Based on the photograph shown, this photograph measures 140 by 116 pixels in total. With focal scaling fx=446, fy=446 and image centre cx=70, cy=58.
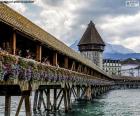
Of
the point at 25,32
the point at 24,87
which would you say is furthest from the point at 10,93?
the point at 25,32

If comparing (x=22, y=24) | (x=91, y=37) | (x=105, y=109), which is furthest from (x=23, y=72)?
(x=91, y=37)

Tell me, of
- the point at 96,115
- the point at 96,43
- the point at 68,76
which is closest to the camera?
the point at 68,76

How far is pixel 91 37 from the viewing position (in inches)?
4845

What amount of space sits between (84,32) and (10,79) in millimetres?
111019

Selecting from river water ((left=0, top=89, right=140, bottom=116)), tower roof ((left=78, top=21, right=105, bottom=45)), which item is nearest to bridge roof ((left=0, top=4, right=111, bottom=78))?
river water ((left=0, top=89, right=140, bottom=116))

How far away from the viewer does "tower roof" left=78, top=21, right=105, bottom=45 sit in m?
122

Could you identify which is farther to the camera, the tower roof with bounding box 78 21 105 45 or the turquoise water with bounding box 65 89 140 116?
the tower roof with bounding box 78 21 105 45

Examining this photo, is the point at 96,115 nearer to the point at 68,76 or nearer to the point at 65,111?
the point at 65,111

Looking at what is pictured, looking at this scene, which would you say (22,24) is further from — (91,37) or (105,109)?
(91,37)

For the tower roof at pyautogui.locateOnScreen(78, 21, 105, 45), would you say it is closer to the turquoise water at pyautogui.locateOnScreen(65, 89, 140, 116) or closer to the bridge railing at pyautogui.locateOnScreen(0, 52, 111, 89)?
the turquoise water at pyautogui.locateOnScreen(65, 89, 140, 116)

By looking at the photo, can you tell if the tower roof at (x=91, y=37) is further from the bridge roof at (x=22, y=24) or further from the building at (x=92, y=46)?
the bridge roof at (x=22, y=24)

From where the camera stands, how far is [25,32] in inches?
705

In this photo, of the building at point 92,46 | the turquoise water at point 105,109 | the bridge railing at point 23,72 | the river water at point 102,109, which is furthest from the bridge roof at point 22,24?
the building at point 92,46

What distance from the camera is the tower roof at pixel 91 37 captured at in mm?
121600
